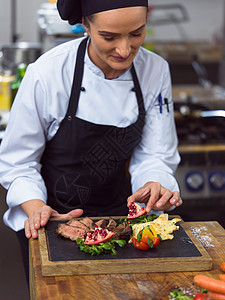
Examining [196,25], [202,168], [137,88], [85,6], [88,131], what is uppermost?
[85,6]

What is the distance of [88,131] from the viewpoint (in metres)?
2.15

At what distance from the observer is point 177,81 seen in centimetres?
608

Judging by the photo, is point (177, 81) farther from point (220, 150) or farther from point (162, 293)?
point (162, 293)

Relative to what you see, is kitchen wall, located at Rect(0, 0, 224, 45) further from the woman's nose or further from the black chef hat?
the woman's nose

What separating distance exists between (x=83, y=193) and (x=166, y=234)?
61cm

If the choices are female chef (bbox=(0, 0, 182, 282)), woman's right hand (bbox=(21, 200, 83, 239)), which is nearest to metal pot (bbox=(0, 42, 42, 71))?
female chef (bbox=(0, 0, 182, 282))

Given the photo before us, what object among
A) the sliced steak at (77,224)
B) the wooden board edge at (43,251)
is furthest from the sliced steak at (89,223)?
the wooden board edge at (43,251)

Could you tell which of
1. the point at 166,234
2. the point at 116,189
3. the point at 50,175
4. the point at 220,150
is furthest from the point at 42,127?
the point at 220,150

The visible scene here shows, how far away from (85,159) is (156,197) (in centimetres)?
42

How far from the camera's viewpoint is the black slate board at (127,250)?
5.18 feet

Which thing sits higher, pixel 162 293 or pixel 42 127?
pixel 42 127

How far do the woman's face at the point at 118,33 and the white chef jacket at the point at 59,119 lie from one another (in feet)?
0.83

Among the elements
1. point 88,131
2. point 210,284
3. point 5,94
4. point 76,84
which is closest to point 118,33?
point 76,84

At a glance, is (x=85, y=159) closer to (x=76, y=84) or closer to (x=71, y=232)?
(x=76, y=84)
